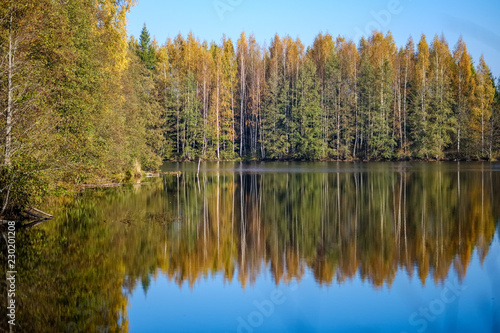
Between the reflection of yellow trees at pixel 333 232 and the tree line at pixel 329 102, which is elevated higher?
the tree line at pixel 329 102

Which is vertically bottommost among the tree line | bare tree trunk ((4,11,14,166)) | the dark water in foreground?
the dark water in foreground

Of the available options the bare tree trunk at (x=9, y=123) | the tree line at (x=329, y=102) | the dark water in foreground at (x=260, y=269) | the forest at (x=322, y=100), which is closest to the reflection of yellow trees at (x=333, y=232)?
the dark water in foreground at (x=260, y=269)

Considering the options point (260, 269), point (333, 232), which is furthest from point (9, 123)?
point (333, 232)

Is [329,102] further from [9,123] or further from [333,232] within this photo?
[9,123]

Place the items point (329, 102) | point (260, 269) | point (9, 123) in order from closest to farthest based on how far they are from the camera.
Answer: point (260, 269) < point (9, 123) < point (329, 102)

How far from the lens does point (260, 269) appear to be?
11742 millimetres

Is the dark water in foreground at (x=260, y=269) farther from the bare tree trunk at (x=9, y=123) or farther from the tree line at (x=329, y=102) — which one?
the tree line at (x=329, y=102)

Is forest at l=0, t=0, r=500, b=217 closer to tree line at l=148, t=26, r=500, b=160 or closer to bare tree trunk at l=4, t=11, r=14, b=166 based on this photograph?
tree line at l=148, t=26, r=500, b=160

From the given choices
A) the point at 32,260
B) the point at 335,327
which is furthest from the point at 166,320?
the point at 32,260

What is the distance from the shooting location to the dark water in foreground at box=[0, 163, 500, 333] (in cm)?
867

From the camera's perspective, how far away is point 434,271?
1140 cm

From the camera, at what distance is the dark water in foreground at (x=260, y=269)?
28.5ft

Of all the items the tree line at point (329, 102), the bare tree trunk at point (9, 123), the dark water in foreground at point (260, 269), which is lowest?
the dark water in foreground at point (260, 269)

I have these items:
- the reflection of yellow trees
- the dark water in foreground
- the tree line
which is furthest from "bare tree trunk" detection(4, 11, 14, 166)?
the tree line
